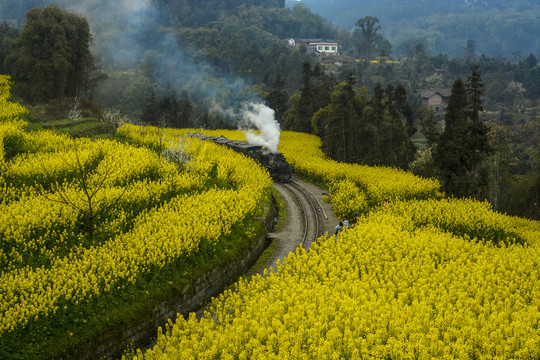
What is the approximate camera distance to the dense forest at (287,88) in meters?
42.1

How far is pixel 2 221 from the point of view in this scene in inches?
762

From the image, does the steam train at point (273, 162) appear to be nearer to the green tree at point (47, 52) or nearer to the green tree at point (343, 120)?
the green tree at point (343, 120)

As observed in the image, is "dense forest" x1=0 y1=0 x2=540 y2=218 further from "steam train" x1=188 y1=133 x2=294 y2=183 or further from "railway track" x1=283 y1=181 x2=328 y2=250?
"steam train" x1=188 y1=133 x2=294 y2=183

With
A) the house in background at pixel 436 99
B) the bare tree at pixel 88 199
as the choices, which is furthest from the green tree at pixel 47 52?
the house in background at pixel 436 99

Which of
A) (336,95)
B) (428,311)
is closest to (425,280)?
(428,311)

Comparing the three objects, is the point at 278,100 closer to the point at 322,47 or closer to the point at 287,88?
the point at 287,88

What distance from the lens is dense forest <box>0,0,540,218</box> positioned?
4209 cm

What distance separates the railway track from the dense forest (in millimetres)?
12113

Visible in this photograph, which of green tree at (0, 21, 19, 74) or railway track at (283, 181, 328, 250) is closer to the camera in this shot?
railway track at (283, 181, 328, 250)

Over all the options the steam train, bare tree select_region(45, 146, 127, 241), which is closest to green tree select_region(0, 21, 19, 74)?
the steam train

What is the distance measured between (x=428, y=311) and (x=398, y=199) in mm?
20379

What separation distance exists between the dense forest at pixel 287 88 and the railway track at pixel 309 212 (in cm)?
1211

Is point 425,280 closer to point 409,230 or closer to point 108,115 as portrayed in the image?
point 409,230

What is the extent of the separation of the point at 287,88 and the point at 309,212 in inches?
3903
